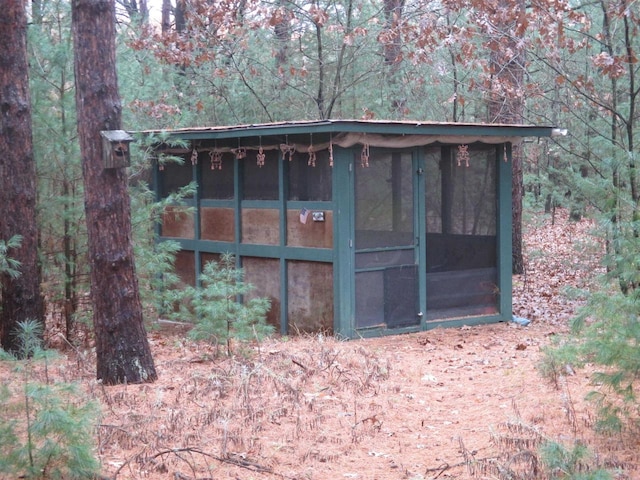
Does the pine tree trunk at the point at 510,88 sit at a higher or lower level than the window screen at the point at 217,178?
higher

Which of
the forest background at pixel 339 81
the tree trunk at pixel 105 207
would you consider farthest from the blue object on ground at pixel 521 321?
the tree trunk at pixel 105 207

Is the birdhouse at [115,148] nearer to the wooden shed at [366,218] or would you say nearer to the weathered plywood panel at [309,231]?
the wooden shed at [366,218]

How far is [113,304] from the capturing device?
7031 mm

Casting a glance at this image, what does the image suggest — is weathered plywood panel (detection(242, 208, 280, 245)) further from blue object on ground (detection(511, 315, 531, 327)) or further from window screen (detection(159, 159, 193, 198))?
blue object on ground (detection(511, 315, 531, 327))

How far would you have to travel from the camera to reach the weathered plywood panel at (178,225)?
41.0 feet

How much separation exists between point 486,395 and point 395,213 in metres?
3.86

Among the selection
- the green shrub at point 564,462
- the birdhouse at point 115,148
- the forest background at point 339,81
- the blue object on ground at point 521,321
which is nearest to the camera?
the green shrub at point 564,462

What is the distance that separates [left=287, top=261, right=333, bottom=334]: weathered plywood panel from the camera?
10.3 m

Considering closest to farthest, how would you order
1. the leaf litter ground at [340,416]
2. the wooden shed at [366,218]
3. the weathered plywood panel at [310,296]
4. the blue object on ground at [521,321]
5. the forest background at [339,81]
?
the leaf litter ground at [340,416] → the forest background at [339,81] → the wooden shed at [366,218] → the weathered plywood panel at [310,296] → the blue object on ground at [521,321]

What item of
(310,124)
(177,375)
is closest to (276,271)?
(310,124)

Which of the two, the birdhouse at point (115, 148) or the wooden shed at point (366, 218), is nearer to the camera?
the birdhouse at point (115, 148)

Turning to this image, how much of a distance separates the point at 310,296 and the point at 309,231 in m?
0.84

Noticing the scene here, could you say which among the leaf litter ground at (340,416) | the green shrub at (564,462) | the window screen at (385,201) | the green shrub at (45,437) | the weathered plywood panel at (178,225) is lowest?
the leaf litter ground at (340,416)

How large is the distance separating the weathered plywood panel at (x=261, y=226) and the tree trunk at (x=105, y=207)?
4010mm
